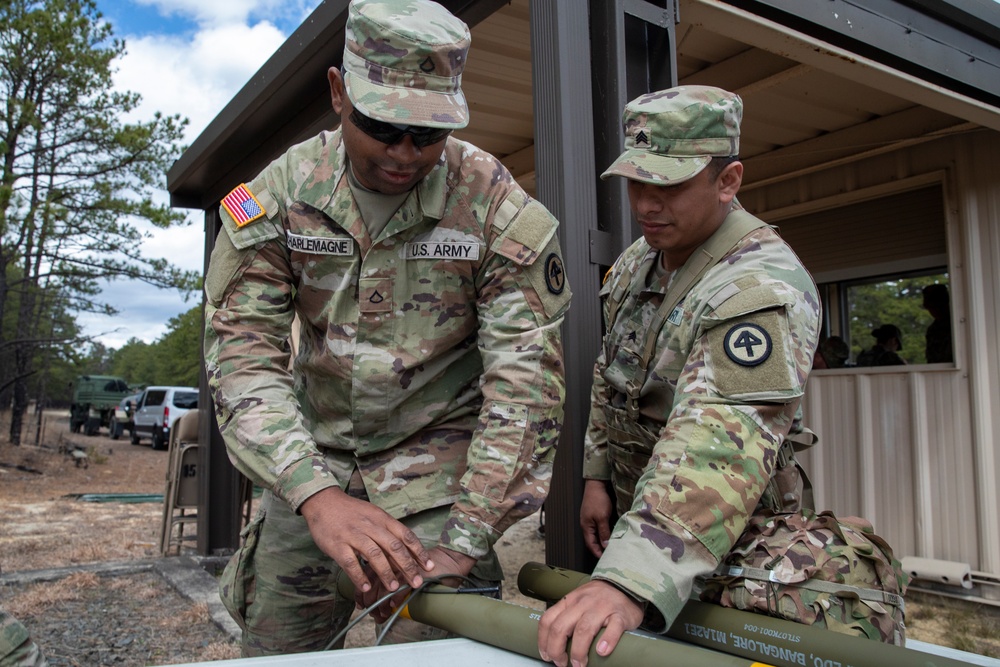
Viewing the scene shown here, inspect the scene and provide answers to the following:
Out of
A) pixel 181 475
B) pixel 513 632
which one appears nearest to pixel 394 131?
pixel 513 632

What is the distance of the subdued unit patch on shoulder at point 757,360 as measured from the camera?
154cm

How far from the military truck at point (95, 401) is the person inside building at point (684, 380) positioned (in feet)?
98.2

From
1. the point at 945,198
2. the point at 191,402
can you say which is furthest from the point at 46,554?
the point at 191,402

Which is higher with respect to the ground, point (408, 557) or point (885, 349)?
point (885, 349)

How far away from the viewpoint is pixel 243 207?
1964 mm

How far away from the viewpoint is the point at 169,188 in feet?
22.4

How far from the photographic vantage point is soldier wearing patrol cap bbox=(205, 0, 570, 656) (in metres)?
1.76

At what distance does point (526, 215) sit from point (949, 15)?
10.4 ft

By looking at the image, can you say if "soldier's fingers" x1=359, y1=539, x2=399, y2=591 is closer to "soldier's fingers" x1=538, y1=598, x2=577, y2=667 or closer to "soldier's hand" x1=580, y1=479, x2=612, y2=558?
"soldier's fingers" x1=538, y1=598, x2=577, y2=667

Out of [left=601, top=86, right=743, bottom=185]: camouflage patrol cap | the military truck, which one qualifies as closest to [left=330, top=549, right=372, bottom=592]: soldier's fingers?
[left=601, top=86, right=743, bottom=185]: camouflage patrol cap

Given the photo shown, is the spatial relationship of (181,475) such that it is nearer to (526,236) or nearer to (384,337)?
(384,337)

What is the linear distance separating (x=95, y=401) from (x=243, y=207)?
30.7 m

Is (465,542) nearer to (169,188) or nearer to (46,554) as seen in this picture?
(169,188)

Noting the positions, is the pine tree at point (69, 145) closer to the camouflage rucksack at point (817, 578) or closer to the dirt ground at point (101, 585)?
the dirt ground at point (101, 585)
